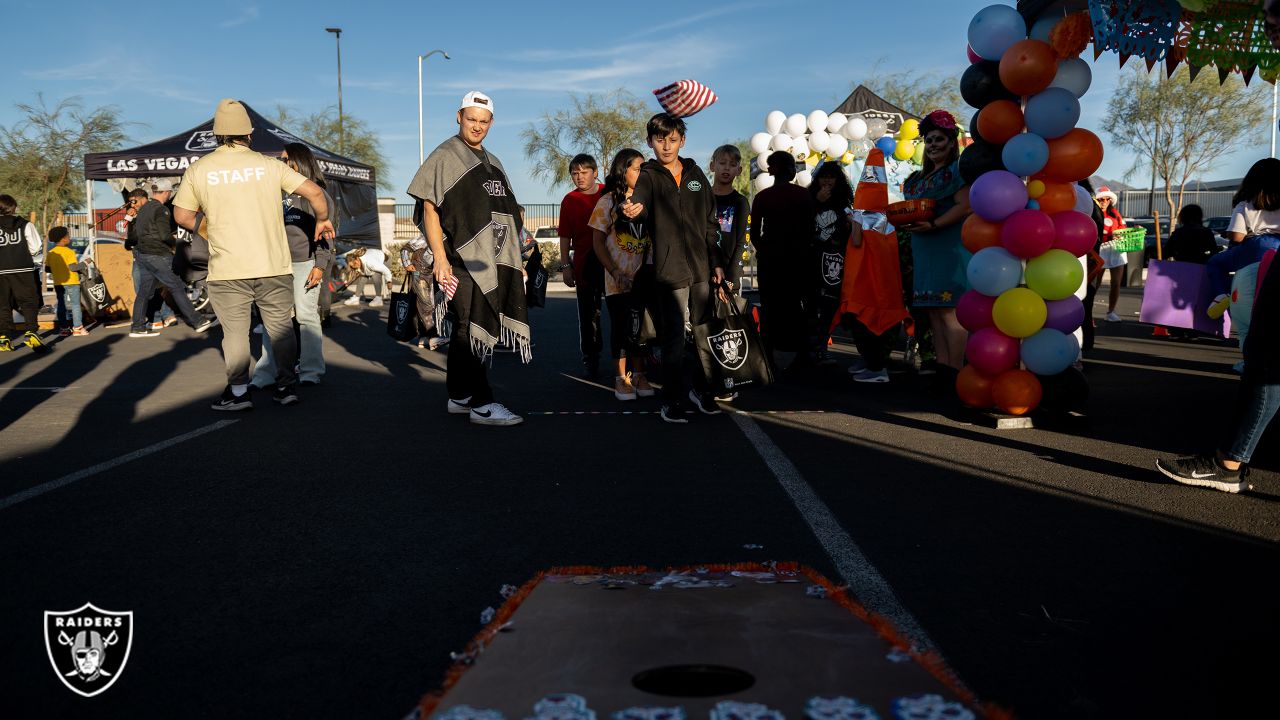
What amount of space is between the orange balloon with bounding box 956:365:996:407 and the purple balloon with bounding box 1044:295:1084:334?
1.66 feet

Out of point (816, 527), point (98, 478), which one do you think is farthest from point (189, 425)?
point (816, 527)

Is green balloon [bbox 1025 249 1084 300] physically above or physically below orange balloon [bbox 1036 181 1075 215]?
below

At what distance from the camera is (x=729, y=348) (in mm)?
6402

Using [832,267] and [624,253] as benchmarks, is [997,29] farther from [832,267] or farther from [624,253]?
[832,267]

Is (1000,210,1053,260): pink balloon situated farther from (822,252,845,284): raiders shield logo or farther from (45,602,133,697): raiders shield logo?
(45,602,133,697): raiders shield logo

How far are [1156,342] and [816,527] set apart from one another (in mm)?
8755

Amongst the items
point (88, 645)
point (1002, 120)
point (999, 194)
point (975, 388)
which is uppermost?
point (1002, 120)

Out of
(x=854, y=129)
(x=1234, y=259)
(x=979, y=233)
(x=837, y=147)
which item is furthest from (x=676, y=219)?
(x=854, y=129)

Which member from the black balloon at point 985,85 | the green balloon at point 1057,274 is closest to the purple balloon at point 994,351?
the green balloon at point 1057,274

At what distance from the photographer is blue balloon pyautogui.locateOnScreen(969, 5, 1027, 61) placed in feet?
18.4

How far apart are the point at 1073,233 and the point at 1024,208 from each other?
31 centimetres

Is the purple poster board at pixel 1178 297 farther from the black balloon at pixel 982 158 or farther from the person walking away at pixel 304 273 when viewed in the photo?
the person walking away at pixel 304 273

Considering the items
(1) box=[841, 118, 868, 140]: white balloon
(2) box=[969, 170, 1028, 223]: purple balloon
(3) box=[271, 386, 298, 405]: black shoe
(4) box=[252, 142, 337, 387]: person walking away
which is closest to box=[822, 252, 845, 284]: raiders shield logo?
(2) box=[969, 170, 1028, 223]: purple balloon

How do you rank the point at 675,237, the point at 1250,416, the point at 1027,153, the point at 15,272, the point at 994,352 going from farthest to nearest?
the point at 15,272 → the point at 675,237 → the point at 994,352 → the point at 1027,153 → the point at 1250,416
